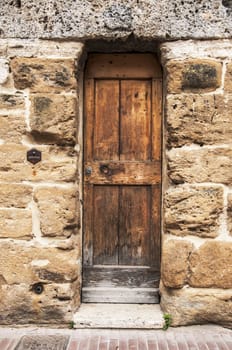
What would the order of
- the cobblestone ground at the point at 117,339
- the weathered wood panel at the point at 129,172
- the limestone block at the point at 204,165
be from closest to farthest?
the cobblestone ground at the point at 117,339
the limestone block at the point at 204,165
the weathered wood panel at the point at 129,172

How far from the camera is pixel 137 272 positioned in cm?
323

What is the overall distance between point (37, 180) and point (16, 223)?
346 mm

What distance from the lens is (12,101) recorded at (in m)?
2.95

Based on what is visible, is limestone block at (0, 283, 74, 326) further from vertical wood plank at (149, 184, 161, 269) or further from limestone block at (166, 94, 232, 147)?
limestone block at (166, 94, 232, 147)

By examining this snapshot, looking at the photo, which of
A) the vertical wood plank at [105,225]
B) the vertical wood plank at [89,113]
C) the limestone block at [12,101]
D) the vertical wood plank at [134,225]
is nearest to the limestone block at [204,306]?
the vertical wood plank at [134,225]

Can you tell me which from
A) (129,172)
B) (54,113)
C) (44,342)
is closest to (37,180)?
(54,113)

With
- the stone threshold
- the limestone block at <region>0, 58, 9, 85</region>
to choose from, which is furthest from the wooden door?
the limestone block at <region>0, 58, 9, 85</region>

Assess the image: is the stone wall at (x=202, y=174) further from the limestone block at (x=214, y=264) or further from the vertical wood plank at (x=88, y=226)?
the vertical wood plank at (x=88, y=226)

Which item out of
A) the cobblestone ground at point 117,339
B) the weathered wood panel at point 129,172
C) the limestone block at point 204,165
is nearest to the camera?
the cobblestone ground at point 117,339

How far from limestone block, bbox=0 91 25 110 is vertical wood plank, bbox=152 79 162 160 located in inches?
39.7

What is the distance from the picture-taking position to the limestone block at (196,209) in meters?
2.91

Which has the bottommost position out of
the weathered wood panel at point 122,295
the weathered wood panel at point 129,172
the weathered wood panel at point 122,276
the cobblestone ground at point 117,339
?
the cobblestone ground at point 117,339

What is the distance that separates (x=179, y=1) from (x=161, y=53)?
0.38 meters

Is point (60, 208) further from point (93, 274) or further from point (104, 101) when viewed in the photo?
point (104, 101)
